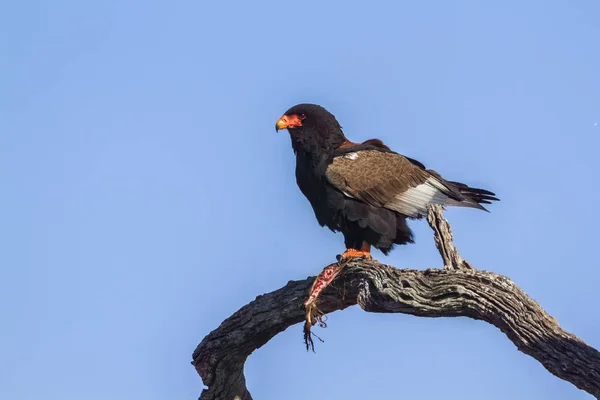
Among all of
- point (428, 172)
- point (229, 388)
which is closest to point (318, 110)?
point (428, 172)

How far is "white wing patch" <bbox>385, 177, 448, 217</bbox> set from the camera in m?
8.59

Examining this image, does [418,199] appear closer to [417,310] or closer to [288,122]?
[288,122]

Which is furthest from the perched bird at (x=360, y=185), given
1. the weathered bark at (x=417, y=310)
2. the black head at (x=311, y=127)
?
the weathered bark at (x=417, y=310)

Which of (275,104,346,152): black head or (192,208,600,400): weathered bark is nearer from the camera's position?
(192,208,600,400): weathered bark

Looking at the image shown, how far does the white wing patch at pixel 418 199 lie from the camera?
8.59m

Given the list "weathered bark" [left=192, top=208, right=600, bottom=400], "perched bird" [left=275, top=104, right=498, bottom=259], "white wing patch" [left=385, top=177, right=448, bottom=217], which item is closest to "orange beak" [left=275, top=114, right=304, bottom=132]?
"perched bird" [left=275, top=104, right=498, bottom=259]

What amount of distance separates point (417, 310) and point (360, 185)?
1.90m

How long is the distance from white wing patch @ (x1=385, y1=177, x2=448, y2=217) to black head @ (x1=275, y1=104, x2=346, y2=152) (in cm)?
79

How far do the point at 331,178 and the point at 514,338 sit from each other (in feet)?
8.19

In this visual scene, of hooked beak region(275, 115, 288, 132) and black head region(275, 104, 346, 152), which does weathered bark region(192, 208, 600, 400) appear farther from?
hooked beak region(275, 115, 288, 132)

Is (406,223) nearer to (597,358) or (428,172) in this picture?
(428,172)

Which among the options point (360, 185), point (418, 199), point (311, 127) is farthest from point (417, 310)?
point (311, 127)

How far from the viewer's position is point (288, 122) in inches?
349

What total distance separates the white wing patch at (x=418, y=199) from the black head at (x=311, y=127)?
79cm
